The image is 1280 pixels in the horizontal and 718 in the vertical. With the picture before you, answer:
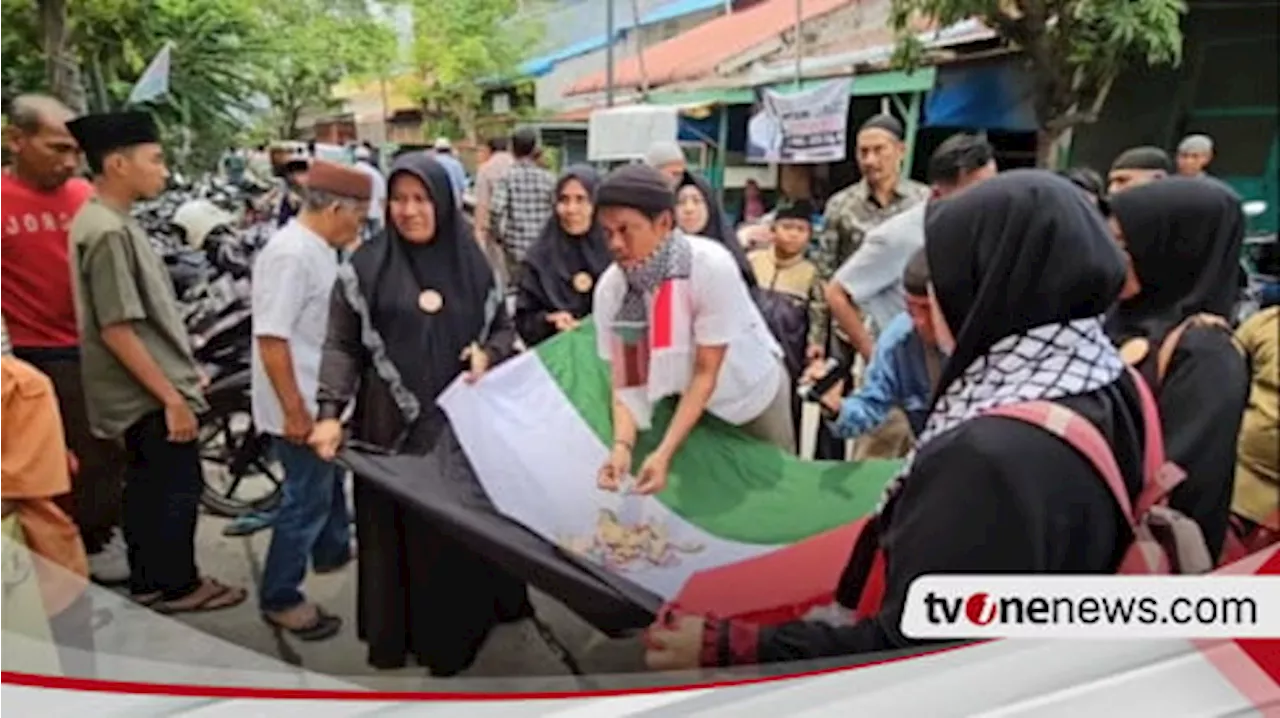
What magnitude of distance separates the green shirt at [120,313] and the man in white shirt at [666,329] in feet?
1.49

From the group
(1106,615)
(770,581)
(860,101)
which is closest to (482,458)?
(770,581)

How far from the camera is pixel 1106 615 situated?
4.62 feet

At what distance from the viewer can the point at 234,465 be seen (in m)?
1.20

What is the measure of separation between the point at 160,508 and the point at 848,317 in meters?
0.84

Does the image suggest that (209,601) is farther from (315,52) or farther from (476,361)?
(315,52)

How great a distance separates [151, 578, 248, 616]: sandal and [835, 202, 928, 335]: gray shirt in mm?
814

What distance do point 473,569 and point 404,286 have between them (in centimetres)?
35

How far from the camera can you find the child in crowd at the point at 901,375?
1401 mm

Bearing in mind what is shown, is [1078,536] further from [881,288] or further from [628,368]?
[628,368]

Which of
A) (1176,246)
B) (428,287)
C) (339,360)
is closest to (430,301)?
(428,287)

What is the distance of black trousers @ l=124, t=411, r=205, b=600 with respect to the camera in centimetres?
115

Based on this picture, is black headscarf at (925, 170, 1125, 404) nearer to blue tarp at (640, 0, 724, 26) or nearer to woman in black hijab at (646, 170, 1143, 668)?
woman in black hijab at (646, 170, 1143, 668)

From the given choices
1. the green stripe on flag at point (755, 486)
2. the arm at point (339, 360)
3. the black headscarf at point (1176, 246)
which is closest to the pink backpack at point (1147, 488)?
the black headscarf at point (1176, 246)

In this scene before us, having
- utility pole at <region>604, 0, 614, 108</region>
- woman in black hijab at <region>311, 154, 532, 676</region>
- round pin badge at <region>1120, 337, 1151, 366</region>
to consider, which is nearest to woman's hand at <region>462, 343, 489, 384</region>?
woman in black hijab at <region>311, 154, 532, 676</region>
